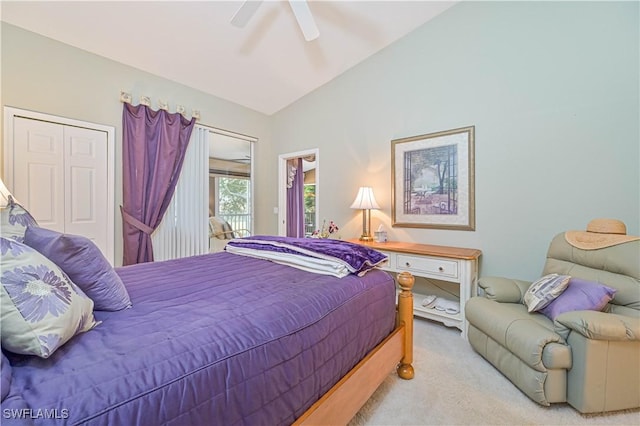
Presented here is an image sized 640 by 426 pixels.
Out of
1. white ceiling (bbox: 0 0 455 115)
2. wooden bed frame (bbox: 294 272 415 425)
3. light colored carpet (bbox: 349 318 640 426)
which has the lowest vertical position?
light colored carpet (bbox: 349 318 640 426)

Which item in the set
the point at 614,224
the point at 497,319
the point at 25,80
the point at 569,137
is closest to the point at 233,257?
the point at 497,319

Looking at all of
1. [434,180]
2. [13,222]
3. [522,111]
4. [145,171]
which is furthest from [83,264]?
[522,111]

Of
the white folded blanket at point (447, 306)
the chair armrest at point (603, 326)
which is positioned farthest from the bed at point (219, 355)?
the white folded blanket at point (447, 306)

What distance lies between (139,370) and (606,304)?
245 cm

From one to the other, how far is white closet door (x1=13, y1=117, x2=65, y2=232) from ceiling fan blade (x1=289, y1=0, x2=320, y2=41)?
2402 mm

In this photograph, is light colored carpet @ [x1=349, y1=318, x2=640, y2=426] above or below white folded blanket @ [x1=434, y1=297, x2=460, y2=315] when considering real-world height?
below

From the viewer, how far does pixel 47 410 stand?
0.54 metres

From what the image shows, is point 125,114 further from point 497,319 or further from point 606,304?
point 606,304

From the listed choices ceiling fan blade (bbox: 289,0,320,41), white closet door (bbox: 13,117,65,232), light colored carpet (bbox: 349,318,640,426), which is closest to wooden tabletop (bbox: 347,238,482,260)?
light colored carpet (bbox: 349,318,640,426)

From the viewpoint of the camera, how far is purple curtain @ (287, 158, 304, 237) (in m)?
5.21

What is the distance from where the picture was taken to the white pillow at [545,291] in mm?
1840

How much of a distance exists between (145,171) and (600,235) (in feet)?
13.6

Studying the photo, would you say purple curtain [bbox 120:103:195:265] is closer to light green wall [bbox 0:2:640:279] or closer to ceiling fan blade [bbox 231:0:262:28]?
light green wall [bbox 0:2:640:279]

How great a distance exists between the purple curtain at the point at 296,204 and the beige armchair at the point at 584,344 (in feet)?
12.1
